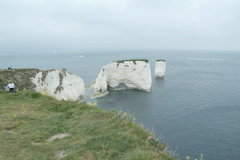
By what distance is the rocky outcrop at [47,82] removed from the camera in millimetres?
28719

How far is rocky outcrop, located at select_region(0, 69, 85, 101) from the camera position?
28719mm

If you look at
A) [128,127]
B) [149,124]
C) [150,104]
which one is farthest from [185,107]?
[128,127]

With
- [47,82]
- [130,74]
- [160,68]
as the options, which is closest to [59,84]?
[47,82]

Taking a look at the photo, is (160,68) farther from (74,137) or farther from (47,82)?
(74,137)

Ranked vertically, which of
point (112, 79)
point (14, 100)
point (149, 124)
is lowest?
point (149, 124)

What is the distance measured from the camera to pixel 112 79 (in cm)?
6178

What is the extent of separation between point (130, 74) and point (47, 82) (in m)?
30.6

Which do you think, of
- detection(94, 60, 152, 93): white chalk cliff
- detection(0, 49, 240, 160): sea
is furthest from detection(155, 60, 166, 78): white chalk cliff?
detection(94, 60, 152, 93): white chalk cliff

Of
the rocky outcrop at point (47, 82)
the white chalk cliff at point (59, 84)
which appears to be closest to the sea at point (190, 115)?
the white chalk cliff at point (59, 84)

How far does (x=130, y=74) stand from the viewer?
60656 millimetres

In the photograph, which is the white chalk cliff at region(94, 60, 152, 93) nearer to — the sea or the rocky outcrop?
the sea

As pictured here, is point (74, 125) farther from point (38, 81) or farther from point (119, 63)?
point (119, 63)

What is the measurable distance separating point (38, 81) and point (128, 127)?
99.0 ft

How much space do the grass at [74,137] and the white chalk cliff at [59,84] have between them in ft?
75.4
